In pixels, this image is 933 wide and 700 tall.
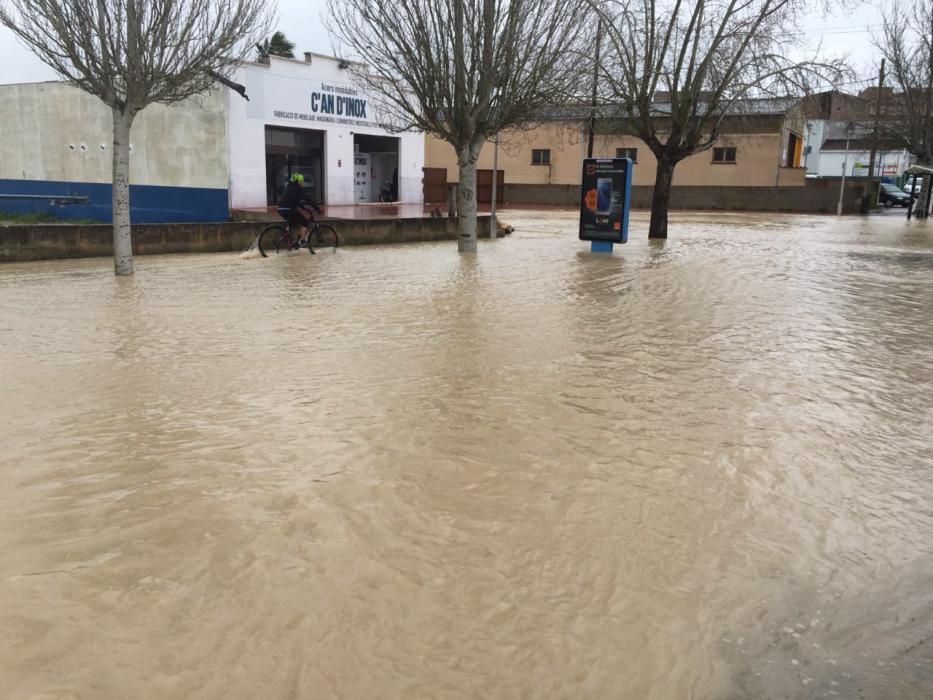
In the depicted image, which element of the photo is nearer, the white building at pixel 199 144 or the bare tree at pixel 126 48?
the bare tree at pixel 126 48

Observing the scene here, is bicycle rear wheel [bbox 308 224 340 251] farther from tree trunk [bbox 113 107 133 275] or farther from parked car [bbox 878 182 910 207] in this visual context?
parked car [bbox 878 182 910 207]

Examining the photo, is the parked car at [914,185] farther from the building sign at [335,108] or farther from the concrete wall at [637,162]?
the building sign at [335,108]

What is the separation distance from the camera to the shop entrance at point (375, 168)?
102 ft

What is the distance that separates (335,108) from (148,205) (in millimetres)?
8373

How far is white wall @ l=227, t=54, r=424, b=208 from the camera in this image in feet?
81.9

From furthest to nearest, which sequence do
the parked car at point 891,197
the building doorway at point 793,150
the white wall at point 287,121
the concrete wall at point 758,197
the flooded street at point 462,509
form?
1. the parked car at point 891,197
2. the building doorway at point 793,150
3. the concrete wall at point 758,197
4. the white wall at point 287,121
5. the flooded street at point 462,509

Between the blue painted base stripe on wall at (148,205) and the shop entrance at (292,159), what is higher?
the shop entrance at (292,159)

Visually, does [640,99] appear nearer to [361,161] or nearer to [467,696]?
[361,161]

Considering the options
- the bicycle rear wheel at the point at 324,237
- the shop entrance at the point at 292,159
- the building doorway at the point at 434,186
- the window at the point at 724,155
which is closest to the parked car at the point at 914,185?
the window at the point at 724,155

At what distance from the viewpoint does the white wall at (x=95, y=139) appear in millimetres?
24125

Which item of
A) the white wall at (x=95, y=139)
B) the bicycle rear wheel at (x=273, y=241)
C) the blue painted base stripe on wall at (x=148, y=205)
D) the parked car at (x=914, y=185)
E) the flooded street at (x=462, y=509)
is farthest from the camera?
the parked car at (x=914, y=185)

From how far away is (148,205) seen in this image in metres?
22.6

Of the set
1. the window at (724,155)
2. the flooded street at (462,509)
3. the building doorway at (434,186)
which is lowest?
the flooded street at (462,509)

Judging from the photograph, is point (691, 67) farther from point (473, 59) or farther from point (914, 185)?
point (914, 185)
